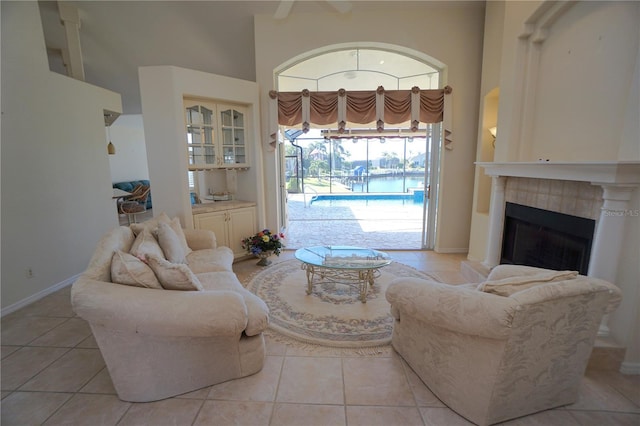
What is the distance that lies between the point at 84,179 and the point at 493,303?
439 cm

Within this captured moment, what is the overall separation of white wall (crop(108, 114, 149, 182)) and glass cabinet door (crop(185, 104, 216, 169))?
567 cm

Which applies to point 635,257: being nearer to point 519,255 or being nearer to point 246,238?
point 519,255

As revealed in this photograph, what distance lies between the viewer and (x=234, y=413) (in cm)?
160

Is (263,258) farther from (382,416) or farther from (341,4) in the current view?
(341,4)

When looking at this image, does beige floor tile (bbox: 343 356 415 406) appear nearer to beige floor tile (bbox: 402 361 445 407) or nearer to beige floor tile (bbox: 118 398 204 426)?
beige floor tile (bbox: 402 361 445 407)

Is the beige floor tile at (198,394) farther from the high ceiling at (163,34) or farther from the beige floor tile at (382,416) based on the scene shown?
the high ceiling at (163,34)

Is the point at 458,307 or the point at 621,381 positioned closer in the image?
the point at 458,307

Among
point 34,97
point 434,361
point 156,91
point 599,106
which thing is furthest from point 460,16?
point 34,97

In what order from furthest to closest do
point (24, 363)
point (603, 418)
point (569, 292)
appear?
point (24, 363)
point (603, 418)
point (569, 292)

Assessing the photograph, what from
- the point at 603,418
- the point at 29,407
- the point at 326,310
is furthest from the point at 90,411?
the point at 603,418

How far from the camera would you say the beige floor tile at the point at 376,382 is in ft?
5.55

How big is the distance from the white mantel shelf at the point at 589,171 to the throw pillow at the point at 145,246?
3.00m

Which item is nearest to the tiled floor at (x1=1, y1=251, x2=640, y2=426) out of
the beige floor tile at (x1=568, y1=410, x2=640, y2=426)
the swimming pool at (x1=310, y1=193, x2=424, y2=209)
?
the beige floor tile at (x1=568, y1=410, x2=640, y2=426)

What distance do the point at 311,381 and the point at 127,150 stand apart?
9.73 metres
